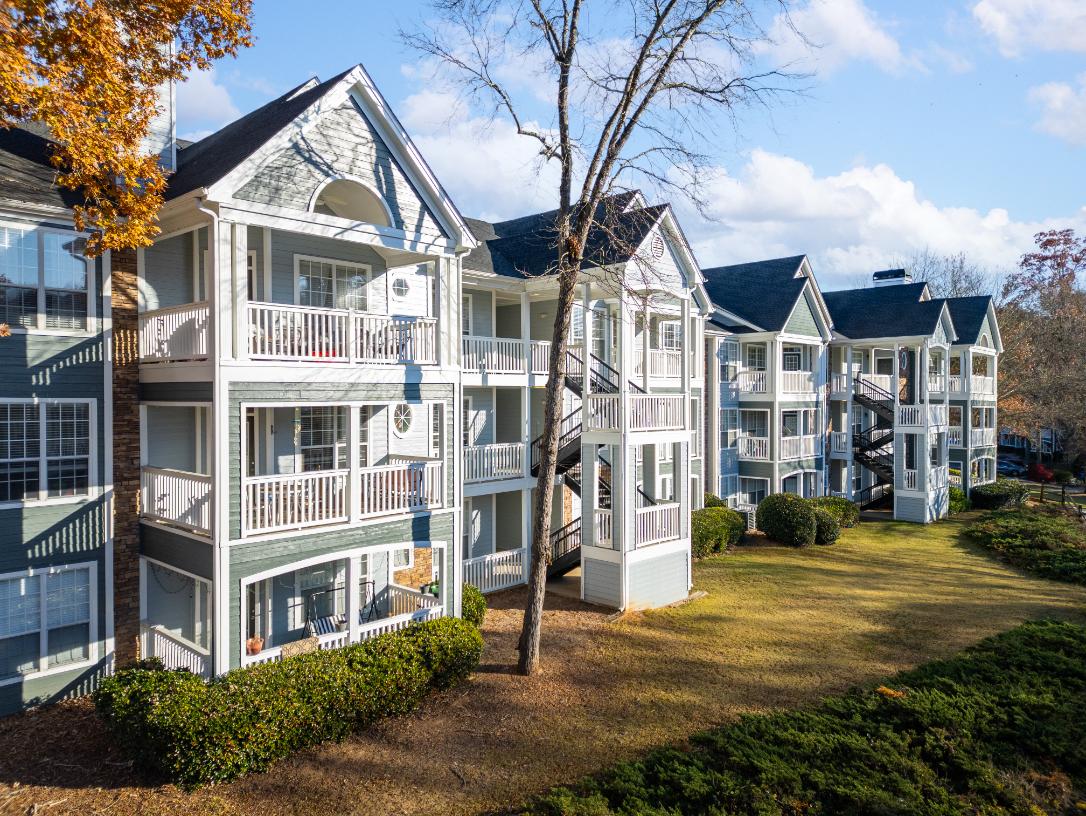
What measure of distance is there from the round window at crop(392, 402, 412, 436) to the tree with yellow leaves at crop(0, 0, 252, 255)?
22.1ft

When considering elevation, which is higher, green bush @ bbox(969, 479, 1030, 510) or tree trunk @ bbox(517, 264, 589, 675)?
tree trunk @ bbox(517, 264, 589, 675)

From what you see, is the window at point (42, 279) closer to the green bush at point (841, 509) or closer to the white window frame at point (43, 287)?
the white window frame at point (43, 287)

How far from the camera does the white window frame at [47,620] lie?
38.8 ft

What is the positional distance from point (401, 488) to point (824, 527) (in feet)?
60.5

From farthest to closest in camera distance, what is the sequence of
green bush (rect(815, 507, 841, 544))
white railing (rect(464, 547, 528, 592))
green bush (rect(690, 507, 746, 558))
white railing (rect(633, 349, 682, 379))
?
green bush (rect(815, 507, 841, 544)) → green bush (rect(690, 507, 746, 558)) → white railing (rect(633, 349, 682, 379)) → white railing (rect(464, 547, 528, 592))

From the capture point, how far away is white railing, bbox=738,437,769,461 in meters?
30.5

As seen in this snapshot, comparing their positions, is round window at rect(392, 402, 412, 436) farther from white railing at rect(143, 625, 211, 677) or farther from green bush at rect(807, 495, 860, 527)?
green bush at rect(807, 495, 860, 527)

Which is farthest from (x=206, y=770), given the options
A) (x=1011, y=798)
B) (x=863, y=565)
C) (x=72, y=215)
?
(x=863, y=565)

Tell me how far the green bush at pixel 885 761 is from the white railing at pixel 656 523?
6.90 m

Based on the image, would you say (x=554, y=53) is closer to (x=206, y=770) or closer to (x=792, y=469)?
(x=206, y=770)

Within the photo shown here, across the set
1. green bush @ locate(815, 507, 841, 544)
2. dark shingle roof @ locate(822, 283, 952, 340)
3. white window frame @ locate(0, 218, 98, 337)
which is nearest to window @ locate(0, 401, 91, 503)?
white window frame @ locate(0, 218, 98, 337)

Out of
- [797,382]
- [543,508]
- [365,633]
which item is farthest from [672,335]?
[365,633]

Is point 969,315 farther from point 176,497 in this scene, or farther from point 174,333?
point 176,497

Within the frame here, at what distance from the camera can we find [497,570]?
19312mm
